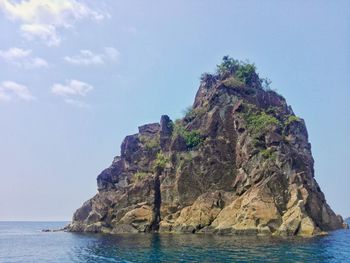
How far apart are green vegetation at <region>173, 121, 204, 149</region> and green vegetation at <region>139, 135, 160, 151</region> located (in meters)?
9.64

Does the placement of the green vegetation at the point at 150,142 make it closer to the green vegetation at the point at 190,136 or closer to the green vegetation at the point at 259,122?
the green vegetation at the point at 190,136

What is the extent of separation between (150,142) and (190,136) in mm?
18016

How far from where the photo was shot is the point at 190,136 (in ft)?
357

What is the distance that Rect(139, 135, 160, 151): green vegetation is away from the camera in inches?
4729

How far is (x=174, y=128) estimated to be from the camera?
382ft

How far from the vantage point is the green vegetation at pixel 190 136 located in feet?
353

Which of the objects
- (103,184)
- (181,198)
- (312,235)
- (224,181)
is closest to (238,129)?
(224,181)

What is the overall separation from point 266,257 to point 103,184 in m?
78.9

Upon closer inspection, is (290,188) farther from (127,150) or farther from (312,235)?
(127,150)

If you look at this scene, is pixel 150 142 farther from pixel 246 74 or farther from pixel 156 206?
pixel 246 74

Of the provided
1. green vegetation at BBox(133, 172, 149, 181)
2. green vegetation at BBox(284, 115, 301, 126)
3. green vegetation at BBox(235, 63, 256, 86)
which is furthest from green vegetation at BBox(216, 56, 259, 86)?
green vegetation at BBox(133, 172, 149, 181)

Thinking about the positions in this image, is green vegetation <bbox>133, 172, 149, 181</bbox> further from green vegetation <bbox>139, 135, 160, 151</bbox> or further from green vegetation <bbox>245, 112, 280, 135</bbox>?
green vegetation <bbox>245, 112, 280, 135</bbox>

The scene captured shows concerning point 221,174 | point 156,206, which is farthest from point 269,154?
point 156,206

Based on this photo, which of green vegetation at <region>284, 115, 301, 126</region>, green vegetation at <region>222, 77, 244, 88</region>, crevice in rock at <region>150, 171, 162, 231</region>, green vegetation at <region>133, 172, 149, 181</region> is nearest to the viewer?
crevice in rock at <region>150, 171, 162, 231</region>
